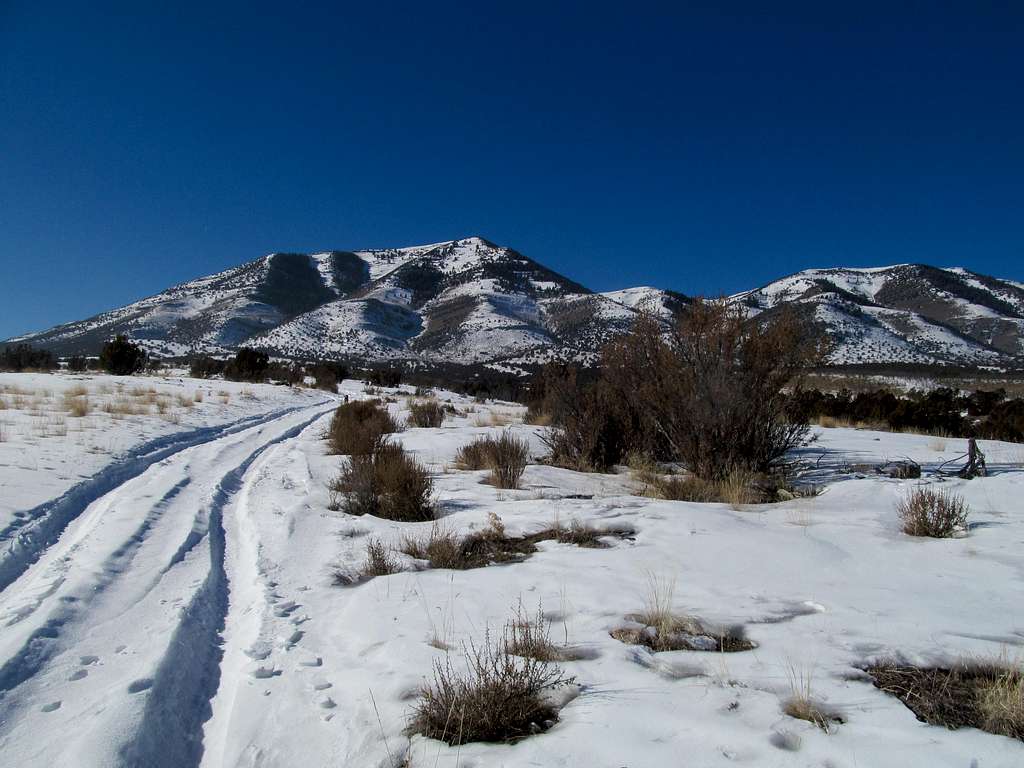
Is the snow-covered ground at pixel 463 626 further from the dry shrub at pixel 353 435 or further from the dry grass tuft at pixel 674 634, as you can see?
the dry shrub at pixel 353 435

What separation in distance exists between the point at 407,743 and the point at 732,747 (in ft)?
3.57

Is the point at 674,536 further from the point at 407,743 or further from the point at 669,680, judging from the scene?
the point at 407,743

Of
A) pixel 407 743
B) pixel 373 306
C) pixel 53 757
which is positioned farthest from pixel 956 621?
pixel 373 306

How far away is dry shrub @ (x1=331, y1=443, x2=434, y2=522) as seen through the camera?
5.50m

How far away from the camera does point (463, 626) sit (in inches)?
114

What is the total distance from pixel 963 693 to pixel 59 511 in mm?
6143

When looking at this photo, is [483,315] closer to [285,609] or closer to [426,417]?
[426,417]

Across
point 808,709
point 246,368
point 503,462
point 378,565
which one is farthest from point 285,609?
point 246,368

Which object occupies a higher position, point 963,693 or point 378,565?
point 963,693

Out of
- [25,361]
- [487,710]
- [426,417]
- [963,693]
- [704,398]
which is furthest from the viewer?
[25,361]

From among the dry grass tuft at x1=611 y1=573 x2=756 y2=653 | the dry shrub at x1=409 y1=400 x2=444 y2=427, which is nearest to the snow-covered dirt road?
the dry grass tuft at x1=611 y1=573 x2=756 y2=653

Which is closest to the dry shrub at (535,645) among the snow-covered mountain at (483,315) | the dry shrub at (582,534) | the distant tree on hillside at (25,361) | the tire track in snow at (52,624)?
the dry shrub at (582,534)

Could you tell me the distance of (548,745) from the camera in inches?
72.2

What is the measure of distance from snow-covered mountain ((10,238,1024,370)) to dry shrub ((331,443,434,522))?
61.2 metres
